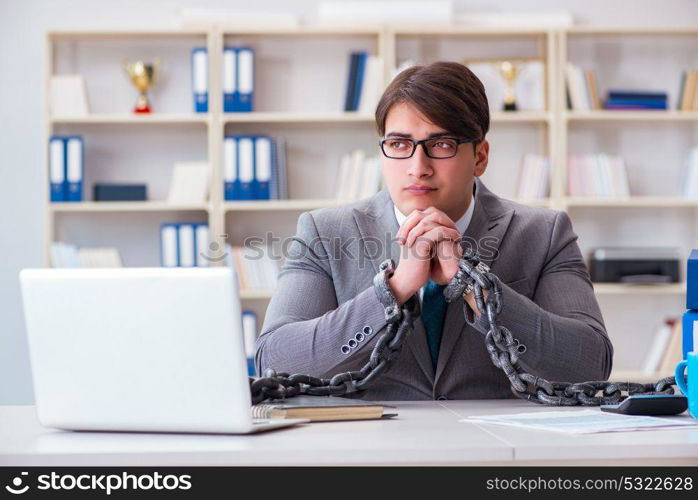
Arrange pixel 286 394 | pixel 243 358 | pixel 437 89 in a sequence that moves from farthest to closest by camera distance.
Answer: pixel 437 89
pixel 286 394
pixel 243 358

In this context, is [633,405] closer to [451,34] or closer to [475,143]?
[475,143]

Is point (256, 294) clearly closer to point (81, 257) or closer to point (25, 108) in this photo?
point (81, 257)

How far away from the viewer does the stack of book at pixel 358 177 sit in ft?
14.5

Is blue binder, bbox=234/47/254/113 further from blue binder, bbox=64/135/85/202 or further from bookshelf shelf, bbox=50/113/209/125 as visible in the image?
blue binder, bbox=64/135/85/202

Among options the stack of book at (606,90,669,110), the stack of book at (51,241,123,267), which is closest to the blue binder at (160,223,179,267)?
the stack of book at (51,241,123,267)

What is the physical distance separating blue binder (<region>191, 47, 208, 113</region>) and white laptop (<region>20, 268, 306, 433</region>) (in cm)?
326

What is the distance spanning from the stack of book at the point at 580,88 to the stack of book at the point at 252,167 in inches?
56.3

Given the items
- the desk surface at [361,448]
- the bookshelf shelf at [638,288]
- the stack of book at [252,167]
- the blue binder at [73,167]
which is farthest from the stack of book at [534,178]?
the desk surface at [361,448]

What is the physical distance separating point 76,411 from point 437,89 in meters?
1.02

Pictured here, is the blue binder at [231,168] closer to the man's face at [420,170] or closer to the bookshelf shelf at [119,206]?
the bookshelf shelf at [119,206]

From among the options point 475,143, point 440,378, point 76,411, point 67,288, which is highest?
point 475,143

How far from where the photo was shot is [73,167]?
4.33 meters

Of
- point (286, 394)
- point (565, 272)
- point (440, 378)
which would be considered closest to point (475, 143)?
point (565, 272)

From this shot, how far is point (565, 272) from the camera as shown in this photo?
204 cm
